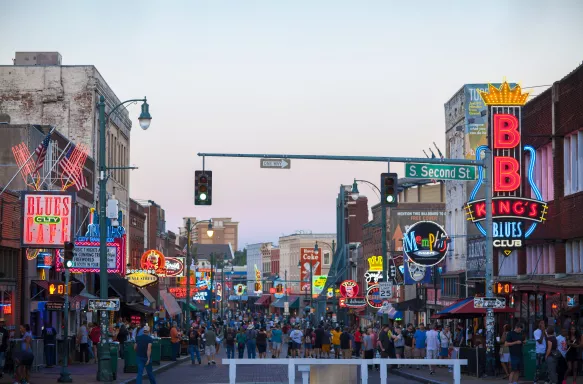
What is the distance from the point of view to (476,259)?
55.8 meters

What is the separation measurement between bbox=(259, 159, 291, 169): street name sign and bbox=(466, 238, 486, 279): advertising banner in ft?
82.3

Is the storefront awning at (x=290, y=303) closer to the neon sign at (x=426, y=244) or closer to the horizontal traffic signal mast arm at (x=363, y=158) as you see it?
the neon sign at (x=426, y=244)

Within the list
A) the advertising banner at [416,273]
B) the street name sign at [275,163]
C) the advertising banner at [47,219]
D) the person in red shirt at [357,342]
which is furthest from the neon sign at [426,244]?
the street name sign at [275,163]

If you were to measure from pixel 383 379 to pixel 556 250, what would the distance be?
21.0 metres

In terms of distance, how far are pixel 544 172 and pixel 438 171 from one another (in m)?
15.4

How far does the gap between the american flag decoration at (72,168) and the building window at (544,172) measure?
63.5ft

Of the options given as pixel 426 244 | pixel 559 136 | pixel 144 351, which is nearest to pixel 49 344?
pixel 144 351

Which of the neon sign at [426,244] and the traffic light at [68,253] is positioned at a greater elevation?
the neon sign at [426,244]

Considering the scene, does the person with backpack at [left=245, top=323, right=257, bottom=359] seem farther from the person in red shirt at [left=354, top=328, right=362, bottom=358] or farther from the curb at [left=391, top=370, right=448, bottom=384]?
the curb at [left=391, top=370, right=448, bottom=384]

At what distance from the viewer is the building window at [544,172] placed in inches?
1663

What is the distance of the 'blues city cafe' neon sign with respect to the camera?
41.0 metres

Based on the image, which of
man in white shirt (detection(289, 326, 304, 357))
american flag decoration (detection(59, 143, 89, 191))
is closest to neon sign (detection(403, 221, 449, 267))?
man in white shirt (detection(289, 326, 304, 357))

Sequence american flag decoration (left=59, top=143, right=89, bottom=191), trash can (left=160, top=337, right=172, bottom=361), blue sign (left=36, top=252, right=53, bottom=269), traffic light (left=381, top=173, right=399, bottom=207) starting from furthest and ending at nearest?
trash can (left=160, top=337, right=172, bottom=361), american flag decoration (left=59, top=143, right=89, bottom=191), blue sign (left=36, top=252, right=53, bottom=269), traffic light (left=381, top=173, right=399, bottom=207)

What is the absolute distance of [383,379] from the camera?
70.6 ft
